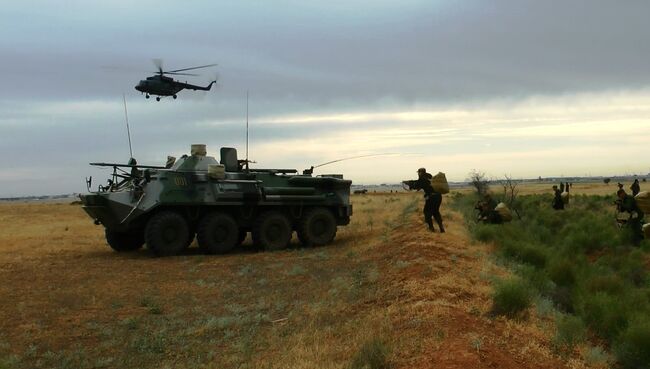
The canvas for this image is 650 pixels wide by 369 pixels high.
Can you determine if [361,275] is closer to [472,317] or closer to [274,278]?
[274,278]

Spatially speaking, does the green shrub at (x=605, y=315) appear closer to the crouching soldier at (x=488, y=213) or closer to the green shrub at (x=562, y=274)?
the green shrub at (x=562, y=274)

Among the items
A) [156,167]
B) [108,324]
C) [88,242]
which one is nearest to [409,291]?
[108,324]

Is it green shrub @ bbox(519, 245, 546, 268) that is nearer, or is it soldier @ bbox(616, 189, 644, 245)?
green shrub @ bbox(519, 245, 546, 268)

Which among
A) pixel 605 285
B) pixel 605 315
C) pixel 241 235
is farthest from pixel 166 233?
pixel 605 315

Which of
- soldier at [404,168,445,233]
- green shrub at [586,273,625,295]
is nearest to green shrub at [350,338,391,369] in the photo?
green shrub at [586,273,625,295]

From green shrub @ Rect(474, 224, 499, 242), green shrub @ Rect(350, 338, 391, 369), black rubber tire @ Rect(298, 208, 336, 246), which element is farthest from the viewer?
black rubber tire @ Rect(298, 208, 336, 246)

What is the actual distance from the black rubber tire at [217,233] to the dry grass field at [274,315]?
148 centimetres

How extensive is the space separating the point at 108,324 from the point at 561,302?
23.0 ft

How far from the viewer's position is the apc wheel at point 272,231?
15.7 meters

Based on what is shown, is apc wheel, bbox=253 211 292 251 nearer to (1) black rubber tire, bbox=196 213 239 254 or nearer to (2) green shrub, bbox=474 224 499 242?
(1) black rubber tire, bbox=196 213 239 254

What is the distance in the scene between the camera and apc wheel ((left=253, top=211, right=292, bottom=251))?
15.7 meters

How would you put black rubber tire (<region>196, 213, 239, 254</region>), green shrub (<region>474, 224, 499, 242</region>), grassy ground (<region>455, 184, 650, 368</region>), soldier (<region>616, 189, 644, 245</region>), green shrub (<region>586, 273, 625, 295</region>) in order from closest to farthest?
grassy ground (<region>455, 184, 650, 368</region>) → green shrub (<region>586, 273, 625, 295</region>) → black rubber tire (<region>196, 213, 239, 254</region>) → green shrub (<region>474, 224, 499, 242</region>) → soldier (<region>616, 189, 644, 245</region>)

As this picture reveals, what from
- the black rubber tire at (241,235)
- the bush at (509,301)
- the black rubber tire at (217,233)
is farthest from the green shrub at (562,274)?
the black rubber tire at (241,235)

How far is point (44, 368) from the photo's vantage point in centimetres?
604
